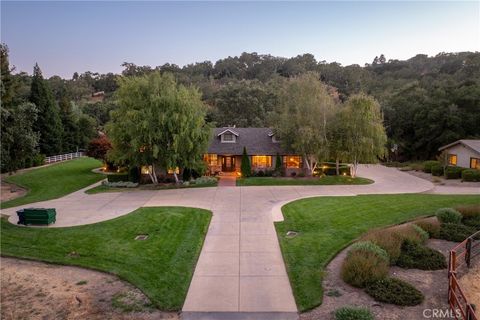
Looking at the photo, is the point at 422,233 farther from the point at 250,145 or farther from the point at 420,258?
the point at 250,145

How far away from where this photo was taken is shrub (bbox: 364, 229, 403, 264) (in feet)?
39.8

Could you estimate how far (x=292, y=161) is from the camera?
3575cm

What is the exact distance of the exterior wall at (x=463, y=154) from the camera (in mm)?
35281

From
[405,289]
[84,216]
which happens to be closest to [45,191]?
[84,216]

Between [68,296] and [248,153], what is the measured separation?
26631 mm

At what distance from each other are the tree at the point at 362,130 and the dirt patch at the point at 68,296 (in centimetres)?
Answer: 2465

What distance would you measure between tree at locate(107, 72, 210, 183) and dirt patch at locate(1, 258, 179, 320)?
15.6 metres

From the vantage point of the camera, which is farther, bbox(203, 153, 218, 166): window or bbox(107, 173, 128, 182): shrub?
bbox(203, 153, 218, 166): window

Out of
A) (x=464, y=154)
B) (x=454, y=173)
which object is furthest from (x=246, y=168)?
(x=464, y=154)

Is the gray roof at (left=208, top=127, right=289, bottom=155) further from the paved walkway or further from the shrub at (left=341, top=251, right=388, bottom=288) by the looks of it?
the shrub at (left=341, top=251, right=388, bottom=288)

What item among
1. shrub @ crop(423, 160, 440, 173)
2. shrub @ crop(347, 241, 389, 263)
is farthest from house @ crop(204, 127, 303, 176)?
shrub @ crop(347, 241, 389, 263)

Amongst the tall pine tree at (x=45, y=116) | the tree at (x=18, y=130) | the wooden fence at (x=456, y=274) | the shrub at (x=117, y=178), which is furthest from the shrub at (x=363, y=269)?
the tall pine tree at (x=45, y=116)

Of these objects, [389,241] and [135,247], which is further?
[135,247]

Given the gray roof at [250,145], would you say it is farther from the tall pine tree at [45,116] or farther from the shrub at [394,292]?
the tall pine tree at [45,116]
